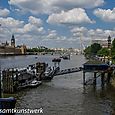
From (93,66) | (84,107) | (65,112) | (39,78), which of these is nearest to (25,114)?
(65,112)

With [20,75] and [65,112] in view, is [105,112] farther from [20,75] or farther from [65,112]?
[20,75]

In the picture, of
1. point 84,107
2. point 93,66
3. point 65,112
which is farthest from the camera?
point 93,66

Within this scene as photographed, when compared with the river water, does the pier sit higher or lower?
higher

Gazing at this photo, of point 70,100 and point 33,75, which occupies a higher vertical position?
point 33,75

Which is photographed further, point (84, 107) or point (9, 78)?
point (9, 78)

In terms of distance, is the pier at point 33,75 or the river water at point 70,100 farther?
the pier at point 33,75

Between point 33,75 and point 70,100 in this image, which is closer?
point 70,100

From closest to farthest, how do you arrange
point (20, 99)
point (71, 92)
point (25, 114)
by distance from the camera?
1. point (25, 114)
2. point (20, 99)
3. point (71, 92)

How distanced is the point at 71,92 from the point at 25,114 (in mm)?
22752

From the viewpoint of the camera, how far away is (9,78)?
214 ft

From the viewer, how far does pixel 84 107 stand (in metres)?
50.0

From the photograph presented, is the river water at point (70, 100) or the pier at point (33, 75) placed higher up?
the pier at point (33, 75)

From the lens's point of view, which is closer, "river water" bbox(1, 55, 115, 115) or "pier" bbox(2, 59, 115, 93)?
"river water" bbox(1, 55, 115, 115)

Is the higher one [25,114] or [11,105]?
[11,105]
